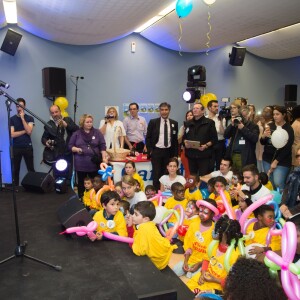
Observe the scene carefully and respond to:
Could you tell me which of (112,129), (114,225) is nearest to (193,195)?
(114,225)

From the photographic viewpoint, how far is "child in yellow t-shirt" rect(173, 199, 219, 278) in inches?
108

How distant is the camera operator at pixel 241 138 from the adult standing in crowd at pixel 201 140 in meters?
0.24

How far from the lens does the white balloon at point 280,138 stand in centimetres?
376

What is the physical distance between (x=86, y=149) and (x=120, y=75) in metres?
2.81

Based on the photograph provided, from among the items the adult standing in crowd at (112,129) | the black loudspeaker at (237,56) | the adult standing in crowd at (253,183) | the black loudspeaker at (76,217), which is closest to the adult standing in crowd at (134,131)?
the adult standing in crowd at (112,129)

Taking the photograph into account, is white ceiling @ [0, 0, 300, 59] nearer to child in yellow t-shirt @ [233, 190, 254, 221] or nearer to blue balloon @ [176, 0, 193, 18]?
blue balloon @ [176, 0, 193, 18]

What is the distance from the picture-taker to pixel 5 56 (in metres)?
5.82

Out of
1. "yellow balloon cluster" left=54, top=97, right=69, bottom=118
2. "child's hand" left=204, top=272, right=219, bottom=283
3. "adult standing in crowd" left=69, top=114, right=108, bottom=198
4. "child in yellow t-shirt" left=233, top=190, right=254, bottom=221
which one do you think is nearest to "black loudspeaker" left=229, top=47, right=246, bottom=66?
"yellow balloon cluster" left=54, top=97, right=69, bottom=118

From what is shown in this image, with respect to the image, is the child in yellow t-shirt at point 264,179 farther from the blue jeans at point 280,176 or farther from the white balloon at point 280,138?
the white balloon at point 280,138

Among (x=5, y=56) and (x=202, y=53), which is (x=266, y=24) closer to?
(x=202, y=53)

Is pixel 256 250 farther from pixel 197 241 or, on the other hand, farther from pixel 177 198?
pixel 177 198

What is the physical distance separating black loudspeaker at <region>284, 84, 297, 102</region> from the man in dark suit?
4505 millimetres

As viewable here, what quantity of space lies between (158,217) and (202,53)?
4975 millimetres

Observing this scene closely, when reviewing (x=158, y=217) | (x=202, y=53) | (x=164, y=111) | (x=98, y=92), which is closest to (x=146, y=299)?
(x=158, y=217)
